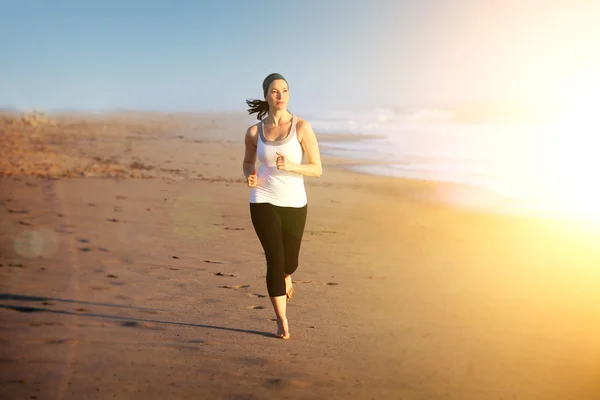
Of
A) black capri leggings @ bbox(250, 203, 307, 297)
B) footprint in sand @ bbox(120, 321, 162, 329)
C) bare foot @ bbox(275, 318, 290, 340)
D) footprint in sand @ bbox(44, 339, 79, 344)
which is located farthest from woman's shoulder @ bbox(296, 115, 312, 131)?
footprint in sand @ bbox(44, 339, 79, 344)

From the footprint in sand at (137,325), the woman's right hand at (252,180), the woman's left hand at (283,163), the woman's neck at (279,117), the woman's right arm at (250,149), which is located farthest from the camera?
the footprint in sand at (137,325)

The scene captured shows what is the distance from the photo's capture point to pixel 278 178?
17.0 feet

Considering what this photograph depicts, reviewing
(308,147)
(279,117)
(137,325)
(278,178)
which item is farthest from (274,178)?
(137,325)

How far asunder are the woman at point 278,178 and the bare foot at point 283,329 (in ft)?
0.63

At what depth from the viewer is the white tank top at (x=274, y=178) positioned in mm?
5129

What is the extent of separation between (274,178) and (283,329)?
128cm

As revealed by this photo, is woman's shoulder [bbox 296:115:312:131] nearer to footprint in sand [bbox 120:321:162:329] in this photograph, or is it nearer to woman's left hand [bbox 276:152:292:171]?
woman's left hand [bbox 276:152:292:171]

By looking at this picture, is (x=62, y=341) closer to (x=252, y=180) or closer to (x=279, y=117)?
(x=252, y=180)

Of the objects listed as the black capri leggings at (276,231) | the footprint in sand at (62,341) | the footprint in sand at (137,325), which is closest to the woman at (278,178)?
the black capri leggings at (276,231)

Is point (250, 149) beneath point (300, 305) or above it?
above

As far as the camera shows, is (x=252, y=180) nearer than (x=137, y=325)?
Yes

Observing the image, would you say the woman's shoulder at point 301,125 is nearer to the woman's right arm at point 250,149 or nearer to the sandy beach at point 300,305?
the woman's right arm at point 250,149

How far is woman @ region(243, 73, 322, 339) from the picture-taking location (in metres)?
5.12

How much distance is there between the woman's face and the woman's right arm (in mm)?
304
